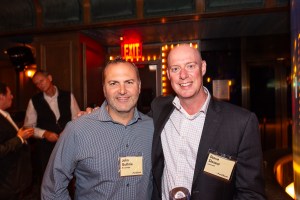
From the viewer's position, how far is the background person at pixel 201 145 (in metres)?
1.56

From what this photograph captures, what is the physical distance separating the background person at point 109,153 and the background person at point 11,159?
1.32m

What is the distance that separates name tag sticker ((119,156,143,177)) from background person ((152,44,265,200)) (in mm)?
109

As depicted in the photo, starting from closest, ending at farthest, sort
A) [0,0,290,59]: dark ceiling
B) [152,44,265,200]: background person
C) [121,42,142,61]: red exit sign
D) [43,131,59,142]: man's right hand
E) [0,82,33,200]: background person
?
[152,44,265,200]: background person < [0,82,33,200]: background person < [43,131,59,142]: man's right hand < [0,0,290,59]: dark ceiling < [121,42,142,61]: red exit sign

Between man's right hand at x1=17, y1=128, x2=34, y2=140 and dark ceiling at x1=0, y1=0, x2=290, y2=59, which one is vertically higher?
dark ceiling at x1=0, y1=0, x2=290, y2=59

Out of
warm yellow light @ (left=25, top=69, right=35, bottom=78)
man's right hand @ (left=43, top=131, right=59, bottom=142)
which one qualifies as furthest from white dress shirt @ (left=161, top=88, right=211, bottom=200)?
warm yellow light @ (left=25, top=69, right=35, bottom=78)

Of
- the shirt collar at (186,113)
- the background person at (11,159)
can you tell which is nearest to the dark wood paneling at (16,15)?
the background person at (11,159)

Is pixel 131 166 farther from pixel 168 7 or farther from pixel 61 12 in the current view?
pixel 61 12

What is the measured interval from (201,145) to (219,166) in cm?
15

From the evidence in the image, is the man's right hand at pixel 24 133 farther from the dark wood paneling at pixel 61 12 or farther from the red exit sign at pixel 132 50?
the red exit sign at pixel 132 50

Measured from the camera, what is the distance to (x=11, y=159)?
2.82m

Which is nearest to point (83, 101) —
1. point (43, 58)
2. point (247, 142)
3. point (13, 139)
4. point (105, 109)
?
point (43, 58)

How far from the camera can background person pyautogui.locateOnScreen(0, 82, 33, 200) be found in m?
2.72

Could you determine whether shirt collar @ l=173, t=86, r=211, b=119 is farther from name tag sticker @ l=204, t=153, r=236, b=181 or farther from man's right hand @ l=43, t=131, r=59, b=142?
man's right hand @ l=43, t=131, r=59, b=142

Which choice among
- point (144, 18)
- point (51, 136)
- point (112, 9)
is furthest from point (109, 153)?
point (112, 9)
